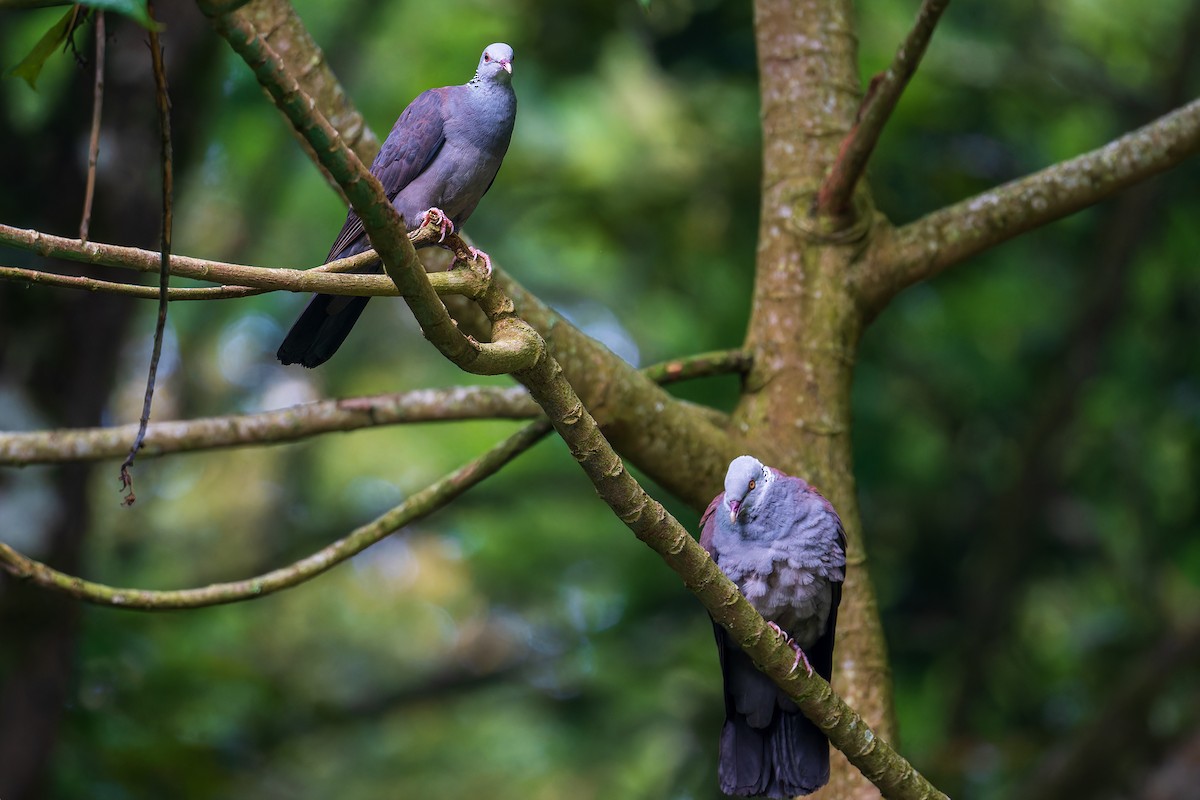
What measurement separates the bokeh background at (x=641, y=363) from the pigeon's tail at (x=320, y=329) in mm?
2310

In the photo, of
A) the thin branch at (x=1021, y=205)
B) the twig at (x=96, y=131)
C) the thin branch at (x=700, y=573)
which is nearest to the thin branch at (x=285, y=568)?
the thin branch at (x=700, y=573)

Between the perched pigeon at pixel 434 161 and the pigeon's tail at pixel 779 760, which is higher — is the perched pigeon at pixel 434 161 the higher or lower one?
the higher one

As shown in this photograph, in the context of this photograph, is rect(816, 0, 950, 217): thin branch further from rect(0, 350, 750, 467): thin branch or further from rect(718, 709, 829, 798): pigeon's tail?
rect(718, 709, 829, 798): pigeon's tail

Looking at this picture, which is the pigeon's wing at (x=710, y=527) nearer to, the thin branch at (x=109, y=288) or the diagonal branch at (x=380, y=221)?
the diagonal branch at (x=380, y=221)

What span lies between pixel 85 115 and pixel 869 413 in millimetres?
3925

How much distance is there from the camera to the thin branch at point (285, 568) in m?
2.98

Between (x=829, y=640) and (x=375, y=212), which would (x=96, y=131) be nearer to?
(x=375, y=212)

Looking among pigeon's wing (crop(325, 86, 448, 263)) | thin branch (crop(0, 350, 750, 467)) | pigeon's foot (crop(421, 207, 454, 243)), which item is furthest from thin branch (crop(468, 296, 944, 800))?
thin branch (crop(0, 350, 750, 467))

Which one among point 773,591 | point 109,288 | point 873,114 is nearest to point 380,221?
point 109,288

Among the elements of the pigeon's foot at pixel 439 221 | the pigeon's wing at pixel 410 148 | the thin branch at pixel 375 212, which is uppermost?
the pigeon's wing at pixel 410 148

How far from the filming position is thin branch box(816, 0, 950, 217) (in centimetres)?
290

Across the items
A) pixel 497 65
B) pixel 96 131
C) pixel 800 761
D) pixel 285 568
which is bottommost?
pixel 800 761

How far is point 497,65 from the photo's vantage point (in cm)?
308

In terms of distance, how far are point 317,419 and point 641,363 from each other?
359 centimetres
